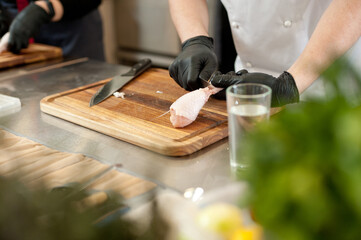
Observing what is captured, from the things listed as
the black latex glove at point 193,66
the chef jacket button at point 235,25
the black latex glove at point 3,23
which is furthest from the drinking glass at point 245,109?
the black latex glove at point 3,23

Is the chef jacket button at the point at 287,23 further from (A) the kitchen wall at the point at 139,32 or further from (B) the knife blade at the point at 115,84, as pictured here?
(A) the kitchen wall at the point at 139,32

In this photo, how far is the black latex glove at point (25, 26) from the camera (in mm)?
1858

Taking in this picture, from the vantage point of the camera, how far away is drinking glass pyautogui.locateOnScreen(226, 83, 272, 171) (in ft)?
2.61

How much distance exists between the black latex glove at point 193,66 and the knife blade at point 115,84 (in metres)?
0.15

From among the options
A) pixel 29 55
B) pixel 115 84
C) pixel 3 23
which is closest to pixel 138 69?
pixel 115 84

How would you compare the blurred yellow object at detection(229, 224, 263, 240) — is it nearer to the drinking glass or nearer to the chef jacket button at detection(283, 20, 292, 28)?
the drinking glass

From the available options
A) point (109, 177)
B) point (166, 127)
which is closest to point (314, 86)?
point (166, 127)

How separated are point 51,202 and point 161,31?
3.19 meters

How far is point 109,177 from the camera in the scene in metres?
0.84

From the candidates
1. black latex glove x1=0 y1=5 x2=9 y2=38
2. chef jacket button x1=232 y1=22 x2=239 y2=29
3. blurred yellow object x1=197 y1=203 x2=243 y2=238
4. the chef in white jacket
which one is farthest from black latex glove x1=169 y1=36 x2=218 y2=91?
black latex glove x1=0 y1=5 x2=9 y2=38

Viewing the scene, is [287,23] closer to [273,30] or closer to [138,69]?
[273,30]

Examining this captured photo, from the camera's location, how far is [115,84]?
137 centimetres

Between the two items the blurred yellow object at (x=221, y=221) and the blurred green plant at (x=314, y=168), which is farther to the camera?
the blurred yellow object at (x=221, y=221)

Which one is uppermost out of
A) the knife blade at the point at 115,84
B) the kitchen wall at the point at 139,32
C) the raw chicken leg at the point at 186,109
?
the raw chicken leg at the point at 186,109
